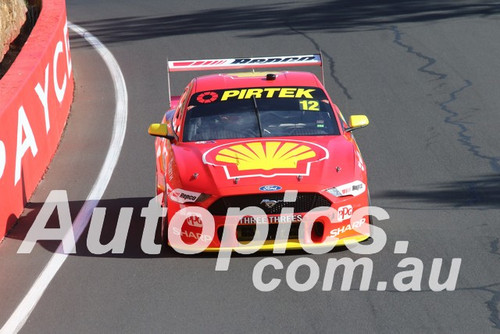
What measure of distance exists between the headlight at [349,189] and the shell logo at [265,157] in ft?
1.05

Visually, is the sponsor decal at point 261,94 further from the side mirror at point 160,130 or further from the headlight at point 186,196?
the headlight at point 186,196

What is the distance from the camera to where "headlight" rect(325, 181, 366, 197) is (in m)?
10.2

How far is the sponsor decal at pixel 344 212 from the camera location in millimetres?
10195

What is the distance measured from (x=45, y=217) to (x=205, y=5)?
1596cm

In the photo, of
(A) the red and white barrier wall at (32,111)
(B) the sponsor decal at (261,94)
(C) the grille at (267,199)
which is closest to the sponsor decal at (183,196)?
(C) the grille at (267,199)

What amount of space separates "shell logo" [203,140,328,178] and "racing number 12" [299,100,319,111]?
0.77 metres

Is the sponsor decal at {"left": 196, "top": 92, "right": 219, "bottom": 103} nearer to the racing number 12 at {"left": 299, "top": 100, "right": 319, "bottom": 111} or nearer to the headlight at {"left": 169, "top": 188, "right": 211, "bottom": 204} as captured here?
the racing number 12 at {"left": 299, "top": 100, "right": 319, "bottom": 111}

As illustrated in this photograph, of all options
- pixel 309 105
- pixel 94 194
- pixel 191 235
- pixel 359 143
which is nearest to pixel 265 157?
pixel 191 235

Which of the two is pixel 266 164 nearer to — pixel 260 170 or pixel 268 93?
pixel 260 170

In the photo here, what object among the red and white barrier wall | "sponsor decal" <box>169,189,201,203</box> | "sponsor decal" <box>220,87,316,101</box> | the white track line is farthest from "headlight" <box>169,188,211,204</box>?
the red and white barrier wall

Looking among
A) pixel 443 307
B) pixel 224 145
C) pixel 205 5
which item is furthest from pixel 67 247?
pixel 205 5

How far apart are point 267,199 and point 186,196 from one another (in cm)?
80

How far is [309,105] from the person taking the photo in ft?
38.6

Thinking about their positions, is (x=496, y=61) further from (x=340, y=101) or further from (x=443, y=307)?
(x=443, y=307)
